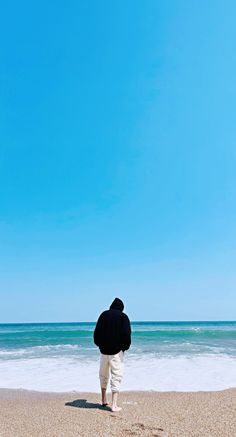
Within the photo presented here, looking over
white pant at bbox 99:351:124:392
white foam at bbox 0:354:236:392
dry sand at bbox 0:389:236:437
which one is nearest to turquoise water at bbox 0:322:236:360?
white foam at bbox 0:354:236:392

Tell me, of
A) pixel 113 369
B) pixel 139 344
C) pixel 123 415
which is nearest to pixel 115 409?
pixel 123 415

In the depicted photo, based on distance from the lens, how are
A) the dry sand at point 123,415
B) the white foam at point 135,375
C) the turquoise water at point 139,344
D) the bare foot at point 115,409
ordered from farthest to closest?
the turquoise water at point 139,344
the white foam at point 135,375
the bare foot at point 115,409
the dry sand at point 123,415

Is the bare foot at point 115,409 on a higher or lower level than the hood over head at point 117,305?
lower

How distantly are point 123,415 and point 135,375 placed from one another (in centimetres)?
424

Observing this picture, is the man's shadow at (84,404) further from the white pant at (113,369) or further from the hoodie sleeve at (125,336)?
the hoodie sleeve at (125,336)

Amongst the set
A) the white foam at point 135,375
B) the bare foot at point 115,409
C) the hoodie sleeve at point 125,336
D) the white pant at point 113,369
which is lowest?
the white foam at point 135,375

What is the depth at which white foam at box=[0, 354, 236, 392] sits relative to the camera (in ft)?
26.4

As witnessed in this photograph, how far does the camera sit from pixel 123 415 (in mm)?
5312

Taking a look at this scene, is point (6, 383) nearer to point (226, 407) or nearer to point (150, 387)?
point (150, 387)

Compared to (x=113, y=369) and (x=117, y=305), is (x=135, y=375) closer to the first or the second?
(x=113, y=369)

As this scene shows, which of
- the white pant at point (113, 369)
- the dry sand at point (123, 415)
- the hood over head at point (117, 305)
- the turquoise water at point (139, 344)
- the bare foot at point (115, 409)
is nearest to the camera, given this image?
the dry sand at point (123, 415)

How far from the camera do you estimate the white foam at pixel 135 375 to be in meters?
8.05

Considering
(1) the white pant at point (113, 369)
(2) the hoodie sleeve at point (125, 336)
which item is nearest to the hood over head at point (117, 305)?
(2) the hoodie sleeve at point (125, 336)

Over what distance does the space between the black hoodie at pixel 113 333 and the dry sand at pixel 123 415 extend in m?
0.92
